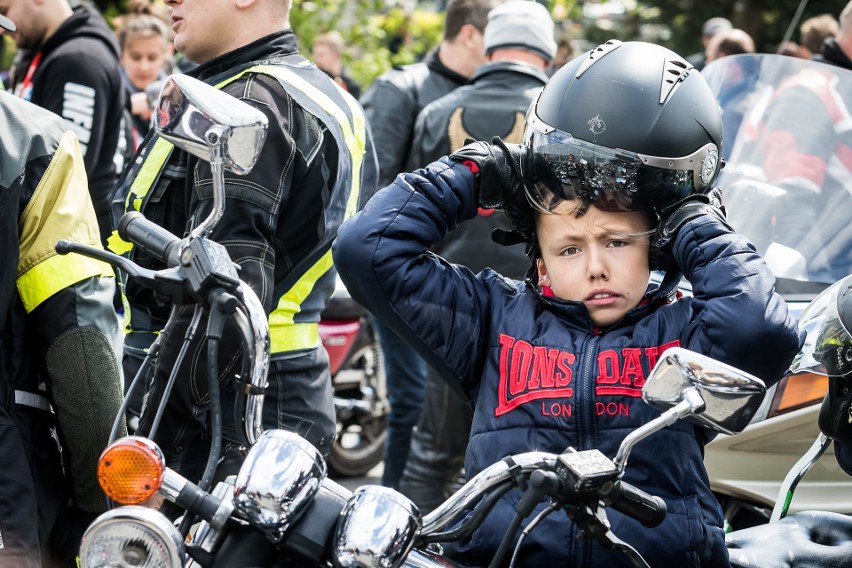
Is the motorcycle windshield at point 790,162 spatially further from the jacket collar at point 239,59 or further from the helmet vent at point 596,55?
the jacket collar at point 239,59

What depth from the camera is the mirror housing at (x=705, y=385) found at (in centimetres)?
175

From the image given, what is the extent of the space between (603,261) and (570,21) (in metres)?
16.6

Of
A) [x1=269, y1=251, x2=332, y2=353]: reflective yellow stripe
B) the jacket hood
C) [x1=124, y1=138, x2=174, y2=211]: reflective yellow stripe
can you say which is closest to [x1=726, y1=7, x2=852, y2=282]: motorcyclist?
[x1=269, y1=251, x2=332, y2=353]: reflective yellow stripe

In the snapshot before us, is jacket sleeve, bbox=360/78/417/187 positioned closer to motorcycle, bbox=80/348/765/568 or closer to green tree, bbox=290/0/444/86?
motorcycle, bbox=80/348/765/568

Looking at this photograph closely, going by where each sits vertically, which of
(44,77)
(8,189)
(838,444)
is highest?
(8,189)

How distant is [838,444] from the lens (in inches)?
107

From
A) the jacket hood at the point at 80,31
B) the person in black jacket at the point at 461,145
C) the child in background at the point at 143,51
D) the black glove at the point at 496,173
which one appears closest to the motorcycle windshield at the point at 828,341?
the black glove at the point at 496,173

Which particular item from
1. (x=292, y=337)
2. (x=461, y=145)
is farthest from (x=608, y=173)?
(x=461, y=145)

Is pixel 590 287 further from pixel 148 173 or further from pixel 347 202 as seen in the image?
pixel 148 173

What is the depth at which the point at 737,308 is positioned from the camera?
2219 millimetres

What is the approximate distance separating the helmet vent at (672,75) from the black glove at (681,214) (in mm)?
214

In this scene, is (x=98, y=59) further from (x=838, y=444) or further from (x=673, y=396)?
(x=673, y=396)

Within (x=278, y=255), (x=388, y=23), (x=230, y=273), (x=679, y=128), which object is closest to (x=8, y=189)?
(x=278, y=255)

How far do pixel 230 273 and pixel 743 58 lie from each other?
300 cm
